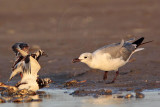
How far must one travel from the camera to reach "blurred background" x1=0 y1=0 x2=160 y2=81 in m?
13.4

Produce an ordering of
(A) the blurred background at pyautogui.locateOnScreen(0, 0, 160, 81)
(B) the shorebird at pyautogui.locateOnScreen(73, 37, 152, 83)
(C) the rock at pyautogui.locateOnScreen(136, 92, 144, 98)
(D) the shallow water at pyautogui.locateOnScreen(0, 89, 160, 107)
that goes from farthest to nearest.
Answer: (A) the blurred background at pyautogui.locateOnScreen(0, 0, 160, 81) → (B) the shorebird at pyautogui.locateOnScreen(73, 37, 152, 83) → (C) the rock at pyautogui.locateOnScreen(136, 92, 144, 98) → (D) the shallow water at pyautogui.locateOnScreen(0, 89, 160, 107)

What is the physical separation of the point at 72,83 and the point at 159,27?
759cm

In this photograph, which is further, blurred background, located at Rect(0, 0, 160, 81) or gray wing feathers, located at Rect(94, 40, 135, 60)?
blurred background, located at Rect(0, 0, 160, 81)

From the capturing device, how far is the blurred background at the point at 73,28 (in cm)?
1341

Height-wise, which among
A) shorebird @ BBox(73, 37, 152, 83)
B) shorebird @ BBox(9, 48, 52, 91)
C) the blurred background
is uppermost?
the blurred background

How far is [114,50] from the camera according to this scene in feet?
37.2

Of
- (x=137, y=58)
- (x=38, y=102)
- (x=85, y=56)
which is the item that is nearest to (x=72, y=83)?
(x=85, y=56)

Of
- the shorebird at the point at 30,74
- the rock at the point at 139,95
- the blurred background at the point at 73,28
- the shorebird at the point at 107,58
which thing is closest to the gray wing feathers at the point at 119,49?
the shorebird at the point at 107,58

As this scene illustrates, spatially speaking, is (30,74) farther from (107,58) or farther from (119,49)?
(119,49)

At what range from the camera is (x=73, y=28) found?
58.8 ft

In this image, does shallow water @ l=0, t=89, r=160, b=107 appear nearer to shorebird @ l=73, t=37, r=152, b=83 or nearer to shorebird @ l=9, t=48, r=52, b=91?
shorebird @ l=9, t=48, r=52, b=91

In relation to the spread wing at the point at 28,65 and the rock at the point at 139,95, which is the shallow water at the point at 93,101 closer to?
the rock at the point at 139,95

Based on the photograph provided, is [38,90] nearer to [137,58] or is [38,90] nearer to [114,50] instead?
[114,50]

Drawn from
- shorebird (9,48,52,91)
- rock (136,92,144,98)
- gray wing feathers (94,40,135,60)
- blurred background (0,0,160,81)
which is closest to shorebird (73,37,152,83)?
gray wing feathers (94,40,135,60)
